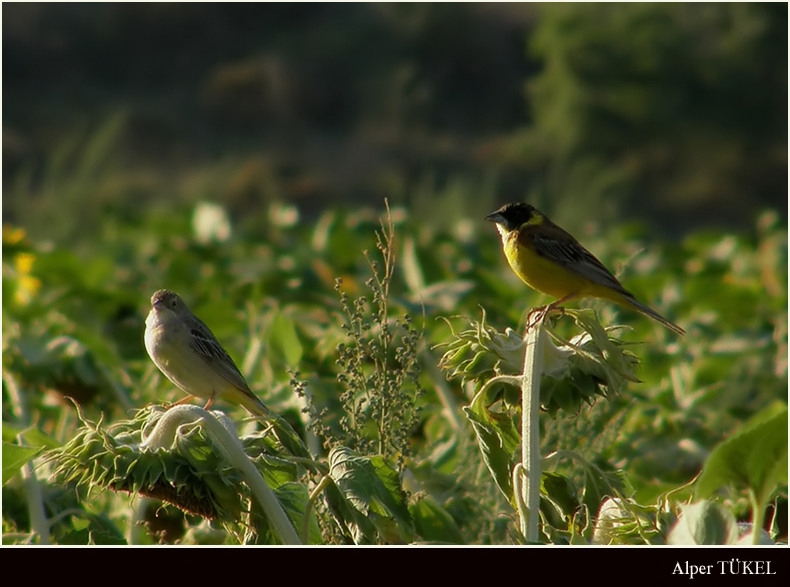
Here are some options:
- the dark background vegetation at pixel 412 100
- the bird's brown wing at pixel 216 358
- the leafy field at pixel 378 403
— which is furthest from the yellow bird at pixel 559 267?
the dark background vegetation at pixel 412 100

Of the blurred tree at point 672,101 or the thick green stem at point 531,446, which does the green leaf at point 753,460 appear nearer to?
the thick green stem at point 531,446

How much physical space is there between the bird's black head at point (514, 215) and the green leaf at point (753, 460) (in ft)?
6.98

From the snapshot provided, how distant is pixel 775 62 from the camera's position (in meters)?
32.2

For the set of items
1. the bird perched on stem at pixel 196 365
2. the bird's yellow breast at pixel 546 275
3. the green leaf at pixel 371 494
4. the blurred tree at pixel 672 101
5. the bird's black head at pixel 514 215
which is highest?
the blurred tree at pixel 672 101

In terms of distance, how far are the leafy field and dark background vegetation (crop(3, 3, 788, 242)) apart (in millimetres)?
18641

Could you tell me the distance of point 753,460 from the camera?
178cm

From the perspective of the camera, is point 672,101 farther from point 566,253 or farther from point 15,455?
point 15,455

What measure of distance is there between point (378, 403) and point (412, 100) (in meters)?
32.7

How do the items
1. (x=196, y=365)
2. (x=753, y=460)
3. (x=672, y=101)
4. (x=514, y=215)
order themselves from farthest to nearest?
(x=672, y=101), (x=514, y=215), (x=196, y=365), (x=753, y=460)

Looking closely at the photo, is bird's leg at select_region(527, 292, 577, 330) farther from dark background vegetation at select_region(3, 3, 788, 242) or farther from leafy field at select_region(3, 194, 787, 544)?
dark background vegetation at select_region(3, 3, 788, 242)

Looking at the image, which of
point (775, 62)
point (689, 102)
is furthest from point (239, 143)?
point (775, 62)

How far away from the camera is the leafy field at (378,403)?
6.87 feet

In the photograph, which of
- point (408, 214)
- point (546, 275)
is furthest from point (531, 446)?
point (408, 214)

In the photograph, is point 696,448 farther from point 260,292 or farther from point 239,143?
point 239,143
